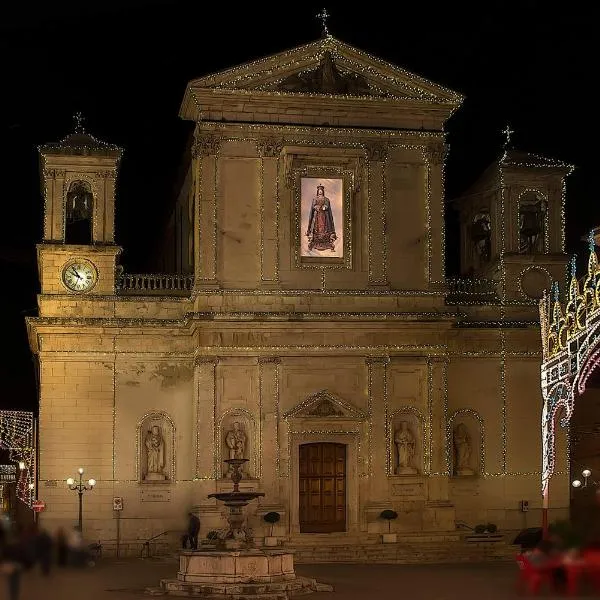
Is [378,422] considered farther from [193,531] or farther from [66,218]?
[66,218]

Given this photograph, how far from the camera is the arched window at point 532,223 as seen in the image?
45.0 meters

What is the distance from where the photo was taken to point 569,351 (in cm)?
3023

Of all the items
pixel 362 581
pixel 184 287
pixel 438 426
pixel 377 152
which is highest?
pixel 377 152

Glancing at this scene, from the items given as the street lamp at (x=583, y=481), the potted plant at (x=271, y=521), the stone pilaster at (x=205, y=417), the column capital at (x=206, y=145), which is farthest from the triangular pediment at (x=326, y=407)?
the street lamp at (x=583, y=481)

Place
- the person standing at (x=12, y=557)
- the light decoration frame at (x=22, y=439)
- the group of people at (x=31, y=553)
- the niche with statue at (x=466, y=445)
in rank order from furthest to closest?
the light decoration frame at (x=22, y=439), the niche with statue at (x=466, y=445), the group of people at (x=31, y=553), the person standing at (x=12, y=557)

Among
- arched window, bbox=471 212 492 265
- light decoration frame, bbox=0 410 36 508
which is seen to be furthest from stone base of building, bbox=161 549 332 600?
arched window, bbox=471 212 492 265

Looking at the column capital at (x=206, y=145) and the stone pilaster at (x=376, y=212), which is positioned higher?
the column capital at (x=206, y=145)

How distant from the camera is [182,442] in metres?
42.2

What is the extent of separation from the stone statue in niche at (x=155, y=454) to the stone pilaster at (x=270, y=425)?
3049mm

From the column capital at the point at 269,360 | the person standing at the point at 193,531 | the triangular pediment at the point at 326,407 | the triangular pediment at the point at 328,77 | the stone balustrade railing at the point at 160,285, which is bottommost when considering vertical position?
the person standing at the point at 193,531

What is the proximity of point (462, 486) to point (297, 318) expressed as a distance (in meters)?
7.20

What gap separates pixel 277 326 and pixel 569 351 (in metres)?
12.6

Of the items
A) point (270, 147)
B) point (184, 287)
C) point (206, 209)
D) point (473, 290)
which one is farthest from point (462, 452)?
point (270, 147)

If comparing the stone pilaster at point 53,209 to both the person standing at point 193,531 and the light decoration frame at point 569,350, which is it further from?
the light decoration frame at point 569,350
